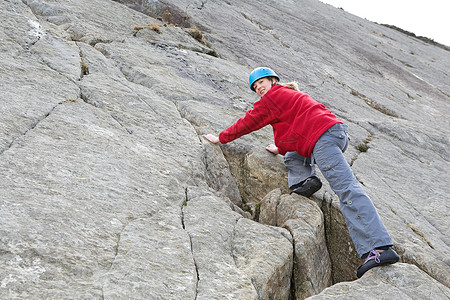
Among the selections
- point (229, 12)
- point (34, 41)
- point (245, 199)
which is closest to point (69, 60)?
point (34, 41)

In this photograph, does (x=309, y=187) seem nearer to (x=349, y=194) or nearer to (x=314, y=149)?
(x=314, y=149)

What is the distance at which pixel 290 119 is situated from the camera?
6668 millimetres

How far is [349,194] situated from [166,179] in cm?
296

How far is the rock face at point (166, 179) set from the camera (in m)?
3.94

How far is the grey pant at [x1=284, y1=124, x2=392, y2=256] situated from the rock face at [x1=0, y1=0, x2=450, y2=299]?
1.60 feet

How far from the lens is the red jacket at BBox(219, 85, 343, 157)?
244 inches

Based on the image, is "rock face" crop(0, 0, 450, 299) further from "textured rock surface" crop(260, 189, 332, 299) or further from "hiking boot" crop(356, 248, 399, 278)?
"hiking boot" crop(356, 248, 399, 278)

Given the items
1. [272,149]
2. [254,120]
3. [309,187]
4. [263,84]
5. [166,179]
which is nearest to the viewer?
[166,179]

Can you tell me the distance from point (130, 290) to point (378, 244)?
3.58 m

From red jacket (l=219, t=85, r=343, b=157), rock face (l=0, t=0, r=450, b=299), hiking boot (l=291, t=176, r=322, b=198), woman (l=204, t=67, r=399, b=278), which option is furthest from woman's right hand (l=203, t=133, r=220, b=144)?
hiking boot (l=291, t=176, r=322, b=198)

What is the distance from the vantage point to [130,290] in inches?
141

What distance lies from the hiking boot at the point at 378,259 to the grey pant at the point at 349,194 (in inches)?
4.6

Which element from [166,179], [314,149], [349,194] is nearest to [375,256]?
[349,194]

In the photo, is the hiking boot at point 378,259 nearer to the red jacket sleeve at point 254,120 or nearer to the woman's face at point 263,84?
the red jacket sleeve at point 254,120
